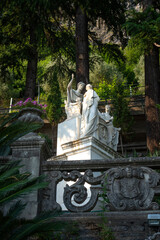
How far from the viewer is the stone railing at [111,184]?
17.1 ft

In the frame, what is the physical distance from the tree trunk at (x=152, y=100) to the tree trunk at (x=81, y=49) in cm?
298

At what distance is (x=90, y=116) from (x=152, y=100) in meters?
6.87

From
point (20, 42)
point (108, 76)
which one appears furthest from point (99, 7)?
point (108, 76)

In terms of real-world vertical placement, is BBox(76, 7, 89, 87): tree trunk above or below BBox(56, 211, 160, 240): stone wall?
above

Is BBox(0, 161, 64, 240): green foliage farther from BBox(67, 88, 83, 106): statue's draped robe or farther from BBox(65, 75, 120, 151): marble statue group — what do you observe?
BBox(67, 88, 83, 106): statue's draped robe

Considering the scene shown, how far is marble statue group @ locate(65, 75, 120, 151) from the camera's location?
38.6ft

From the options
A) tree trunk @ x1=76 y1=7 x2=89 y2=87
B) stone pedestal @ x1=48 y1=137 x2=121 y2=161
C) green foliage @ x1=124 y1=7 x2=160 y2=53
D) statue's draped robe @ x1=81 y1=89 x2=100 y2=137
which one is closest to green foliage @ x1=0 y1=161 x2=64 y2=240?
stone pedestal @ x1=48 y1=137 x2=121 y2=161

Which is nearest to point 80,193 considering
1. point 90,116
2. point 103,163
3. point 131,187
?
point 103,163

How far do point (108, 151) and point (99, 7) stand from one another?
9901mm

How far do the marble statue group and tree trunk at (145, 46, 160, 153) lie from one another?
11.6 ft

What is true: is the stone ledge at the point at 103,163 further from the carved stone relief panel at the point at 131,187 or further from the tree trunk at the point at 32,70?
the tree trunk at the point at 32,70

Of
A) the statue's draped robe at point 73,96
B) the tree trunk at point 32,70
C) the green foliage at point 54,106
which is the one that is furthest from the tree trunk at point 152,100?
the green foliage at point 54,106

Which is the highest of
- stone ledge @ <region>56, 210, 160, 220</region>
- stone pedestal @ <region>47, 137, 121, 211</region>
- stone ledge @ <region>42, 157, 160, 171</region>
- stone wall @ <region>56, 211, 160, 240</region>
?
stone pedestal @ <region>47, 137, 121, 211</region>

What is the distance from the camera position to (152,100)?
58.7 feet
